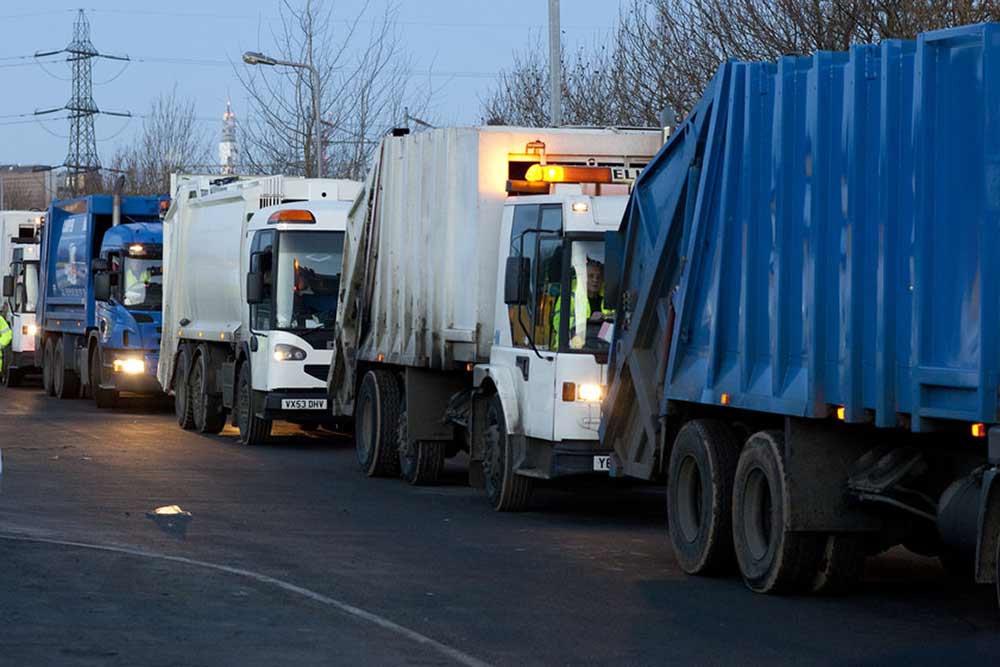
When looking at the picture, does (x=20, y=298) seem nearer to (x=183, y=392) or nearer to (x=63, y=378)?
(x=63, y=378)

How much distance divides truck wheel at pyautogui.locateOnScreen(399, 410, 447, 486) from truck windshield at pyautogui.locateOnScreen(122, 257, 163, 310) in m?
12.6

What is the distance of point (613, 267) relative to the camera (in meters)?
13.5

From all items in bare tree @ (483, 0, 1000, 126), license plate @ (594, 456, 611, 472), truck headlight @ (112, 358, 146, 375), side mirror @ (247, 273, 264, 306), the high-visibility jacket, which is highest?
bare tree @ (483, 0, 1000, 126)

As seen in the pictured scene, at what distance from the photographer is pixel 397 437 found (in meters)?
18.6

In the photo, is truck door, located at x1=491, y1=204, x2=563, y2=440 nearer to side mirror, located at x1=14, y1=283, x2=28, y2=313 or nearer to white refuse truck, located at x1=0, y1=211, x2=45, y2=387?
white refuse truck, located at x1=0, y1=211, x2=45, y2=387

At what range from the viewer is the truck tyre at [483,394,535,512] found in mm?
15250

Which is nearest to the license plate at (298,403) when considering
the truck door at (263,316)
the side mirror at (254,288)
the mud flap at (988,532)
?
the truck door at (263,316)

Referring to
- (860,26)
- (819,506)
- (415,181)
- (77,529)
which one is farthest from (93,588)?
(860,26)

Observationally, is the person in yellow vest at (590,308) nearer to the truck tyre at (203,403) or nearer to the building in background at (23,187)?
the truck tyre at (203,403)

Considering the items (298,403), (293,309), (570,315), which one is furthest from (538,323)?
(293,309)

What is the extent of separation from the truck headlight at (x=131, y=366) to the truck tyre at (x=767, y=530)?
1896 centimetres

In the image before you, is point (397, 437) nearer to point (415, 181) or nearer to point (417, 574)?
point (415, 181)

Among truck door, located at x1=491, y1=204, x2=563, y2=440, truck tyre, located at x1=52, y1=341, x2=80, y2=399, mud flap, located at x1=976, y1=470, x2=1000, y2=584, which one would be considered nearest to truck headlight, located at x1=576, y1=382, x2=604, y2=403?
truck door, located at x1=491, y1=204, x2=563, y2=440

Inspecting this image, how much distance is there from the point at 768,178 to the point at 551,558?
313cm
